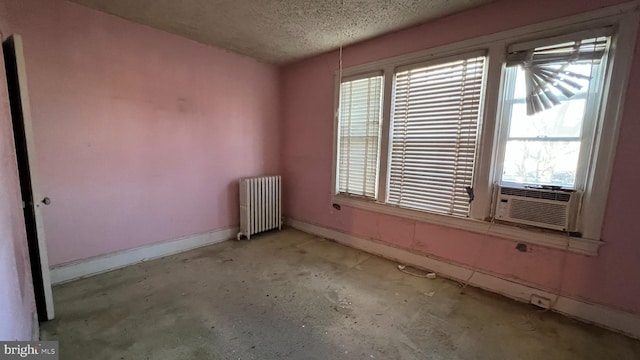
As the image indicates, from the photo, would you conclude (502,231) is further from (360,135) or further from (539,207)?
(360,135)

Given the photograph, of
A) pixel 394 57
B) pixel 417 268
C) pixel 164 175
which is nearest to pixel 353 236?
pixel 417 268

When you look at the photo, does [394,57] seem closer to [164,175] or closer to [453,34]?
[453,34]

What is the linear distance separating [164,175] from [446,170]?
310 centimetres

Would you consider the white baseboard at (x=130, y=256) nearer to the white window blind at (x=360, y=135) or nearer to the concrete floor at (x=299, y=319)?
the concrete floor at (x=299, y=319)

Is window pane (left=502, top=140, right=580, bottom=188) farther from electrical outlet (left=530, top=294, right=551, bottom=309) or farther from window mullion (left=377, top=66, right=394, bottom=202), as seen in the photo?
window mullion (left=377, top=66, right=394, bottom=202)

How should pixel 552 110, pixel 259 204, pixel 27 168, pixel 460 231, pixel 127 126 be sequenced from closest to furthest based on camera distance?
pixel 27 168 < pixel 552 110 < pixel 460 231 < pixel 127 126 < pixel 259 204

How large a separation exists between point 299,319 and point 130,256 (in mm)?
2082

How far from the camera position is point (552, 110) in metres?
2.11

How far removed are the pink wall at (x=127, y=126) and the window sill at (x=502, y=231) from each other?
6.95ft

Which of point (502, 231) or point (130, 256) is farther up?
point (502, 231)

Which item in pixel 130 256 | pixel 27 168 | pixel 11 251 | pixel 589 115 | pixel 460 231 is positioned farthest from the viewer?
pixel 130 256

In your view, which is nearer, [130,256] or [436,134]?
[436,134]

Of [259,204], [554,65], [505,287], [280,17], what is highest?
[280,17]

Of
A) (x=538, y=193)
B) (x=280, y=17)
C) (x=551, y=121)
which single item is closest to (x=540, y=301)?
(x=538, y=193)
